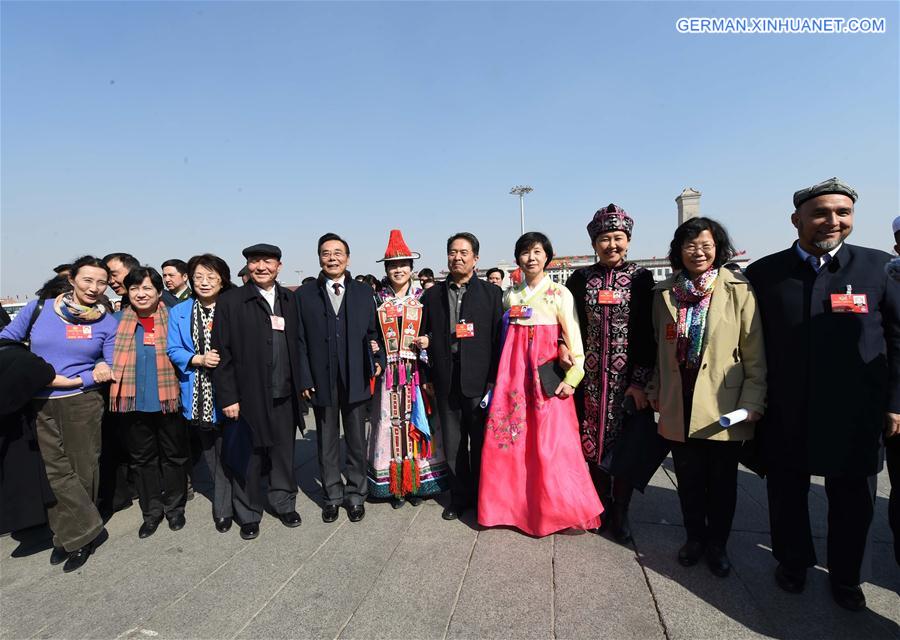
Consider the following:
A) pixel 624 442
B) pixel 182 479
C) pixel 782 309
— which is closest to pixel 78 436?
pixel 182 479

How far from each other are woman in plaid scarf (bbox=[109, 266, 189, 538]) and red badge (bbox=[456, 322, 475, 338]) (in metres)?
2.17

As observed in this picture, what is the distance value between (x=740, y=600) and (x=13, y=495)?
14.1 feet

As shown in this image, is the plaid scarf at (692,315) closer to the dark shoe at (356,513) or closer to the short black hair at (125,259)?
the dark shoe at (356,513)

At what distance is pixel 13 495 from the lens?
263 centimetres

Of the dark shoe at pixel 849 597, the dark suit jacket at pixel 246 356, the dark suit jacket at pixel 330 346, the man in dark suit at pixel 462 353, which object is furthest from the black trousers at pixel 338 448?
the dark shoe at pixel 849 597

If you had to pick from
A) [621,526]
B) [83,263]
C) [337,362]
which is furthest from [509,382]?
[83,263]

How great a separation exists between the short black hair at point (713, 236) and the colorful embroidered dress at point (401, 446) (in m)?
1.89

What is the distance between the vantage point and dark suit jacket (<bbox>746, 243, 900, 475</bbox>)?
2.06 metres

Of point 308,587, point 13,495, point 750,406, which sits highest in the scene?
point 750,406

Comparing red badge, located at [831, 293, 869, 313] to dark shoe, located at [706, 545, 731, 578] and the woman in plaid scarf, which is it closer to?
dark shoe, located at [706, 545, 731, 578]

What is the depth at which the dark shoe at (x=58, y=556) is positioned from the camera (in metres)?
2.79

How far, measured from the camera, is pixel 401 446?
333 centimetres

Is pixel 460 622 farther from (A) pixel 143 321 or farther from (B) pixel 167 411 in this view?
(A) pixel 143 321

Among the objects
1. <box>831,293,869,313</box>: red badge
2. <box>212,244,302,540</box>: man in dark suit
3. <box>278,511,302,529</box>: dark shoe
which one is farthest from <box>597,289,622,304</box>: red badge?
<box>278,511,302,529</box>: dark shoe
